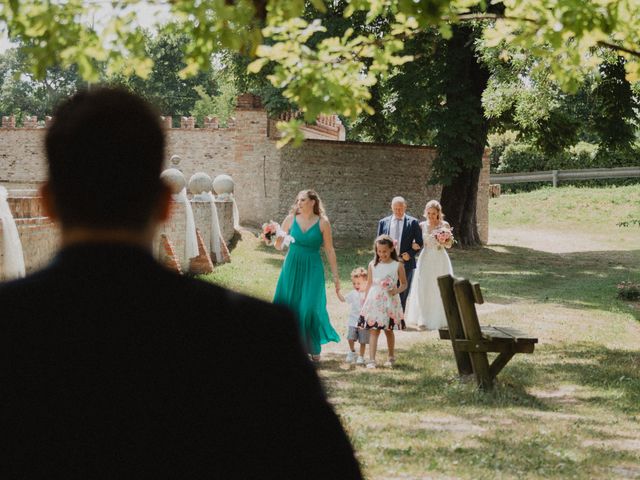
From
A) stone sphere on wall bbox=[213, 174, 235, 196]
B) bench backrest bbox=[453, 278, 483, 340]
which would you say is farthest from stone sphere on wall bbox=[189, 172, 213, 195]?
bench backrest bbox=[453, 278, 483, 340]

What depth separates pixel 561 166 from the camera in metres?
43.3

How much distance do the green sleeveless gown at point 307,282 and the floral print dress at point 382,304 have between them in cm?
45

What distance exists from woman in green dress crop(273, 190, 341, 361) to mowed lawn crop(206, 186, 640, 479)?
44cm

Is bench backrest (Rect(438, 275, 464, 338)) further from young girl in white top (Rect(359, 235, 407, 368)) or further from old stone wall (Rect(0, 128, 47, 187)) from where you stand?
old stone wall (Rect(0, 128, 47, 187))

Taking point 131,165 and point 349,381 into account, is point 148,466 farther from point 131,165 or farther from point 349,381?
point 349,381

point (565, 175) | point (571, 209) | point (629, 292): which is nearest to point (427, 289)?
point (629, 292)

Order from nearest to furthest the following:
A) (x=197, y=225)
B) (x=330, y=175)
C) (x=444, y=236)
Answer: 1. (x=444, y=236)
2. (x=197, y=225)
3. (x=330, y=175)

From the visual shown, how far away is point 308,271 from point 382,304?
2.88 ft

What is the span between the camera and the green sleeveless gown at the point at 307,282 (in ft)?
33.7

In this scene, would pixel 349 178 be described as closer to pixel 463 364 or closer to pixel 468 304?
pixel 463 364

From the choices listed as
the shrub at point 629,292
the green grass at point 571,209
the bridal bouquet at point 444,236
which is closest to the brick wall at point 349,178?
the green grass at point 571,209

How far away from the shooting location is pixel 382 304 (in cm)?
1024

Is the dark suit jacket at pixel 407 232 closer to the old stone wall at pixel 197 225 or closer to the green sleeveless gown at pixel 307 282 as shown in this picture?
the green sleeveless gown at pixel 307 282

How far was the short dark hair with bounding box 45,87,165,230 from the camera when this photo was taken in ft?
5.60
